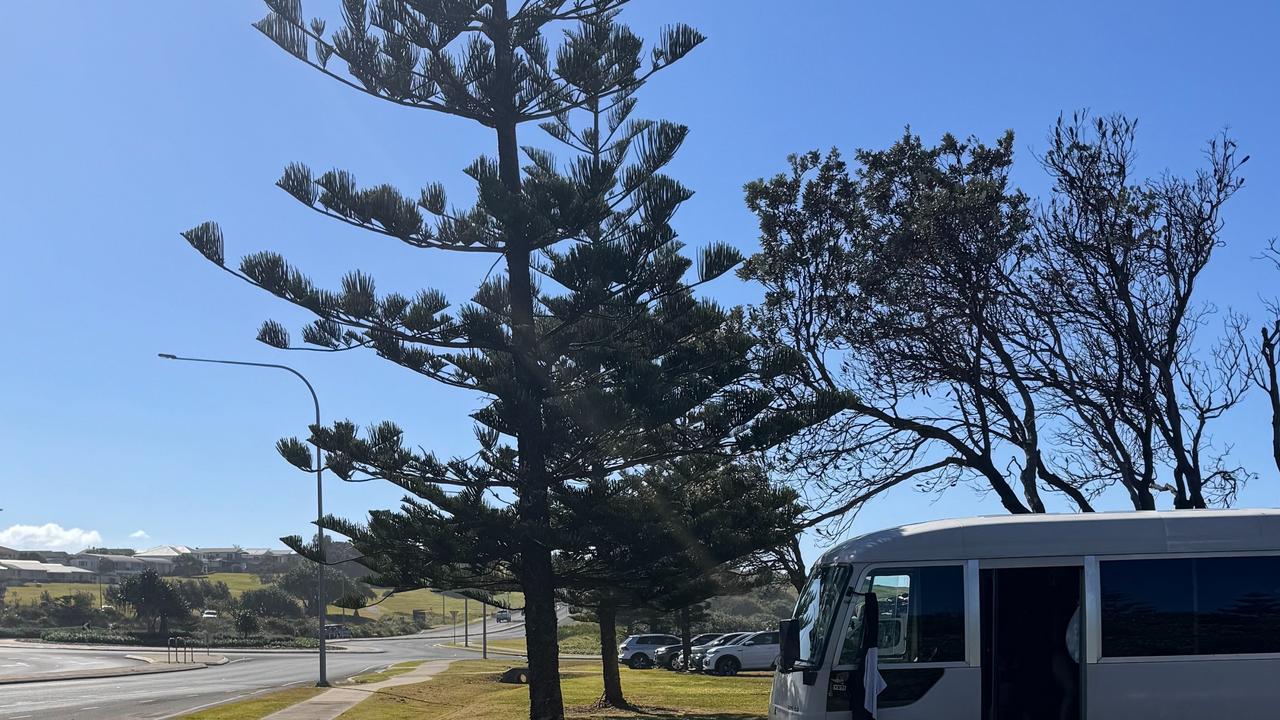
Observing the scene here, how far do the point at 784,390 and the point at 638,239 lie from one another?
362 cm

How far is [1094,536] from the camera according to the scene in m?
9.75

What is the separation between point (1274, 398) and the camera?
18.2m

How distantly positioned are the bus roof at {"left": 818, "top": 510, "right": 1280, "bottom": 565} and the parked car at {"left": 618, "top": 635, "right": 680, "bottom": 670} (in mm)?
40255

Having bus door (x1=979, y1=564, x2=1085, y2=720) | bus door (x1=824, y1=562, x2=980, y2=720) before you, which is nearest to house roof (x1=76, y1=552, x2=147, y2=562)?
bus door (x1=824, y1=562, x2=980, y2=720)

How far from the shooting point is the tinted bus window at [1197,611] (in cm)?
962

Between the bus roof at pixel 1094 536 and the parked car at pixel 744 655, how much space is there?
98.6 feet

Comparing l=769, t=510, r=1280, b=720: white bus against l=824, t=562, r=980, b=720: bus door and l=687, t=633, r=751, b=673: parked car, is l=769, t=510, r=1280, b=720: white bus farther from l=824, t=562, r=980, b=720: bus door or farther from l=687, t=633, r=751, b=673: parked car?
l=687, t=633, r=751, b=673: parked car

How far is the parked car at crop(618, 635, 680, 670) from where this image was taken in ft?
162

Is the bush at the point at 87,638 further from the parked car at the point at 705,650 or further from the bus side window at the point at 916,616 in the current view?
the bus side window at the point at 916,616

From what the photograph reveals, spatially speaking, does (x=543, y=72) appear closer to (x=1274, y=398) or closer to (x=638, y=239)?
(x=638, y=239)

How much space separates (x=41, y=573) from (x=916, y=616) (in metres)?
157

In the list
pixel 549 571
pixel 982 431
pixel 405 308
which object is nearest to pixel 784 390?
pixel 982 431

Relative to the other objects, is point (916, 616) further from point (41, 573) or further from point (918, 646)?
point (41, 573)

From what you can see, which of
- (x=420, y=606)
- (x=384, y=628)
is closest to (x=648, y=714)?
(x=384, y=628)
